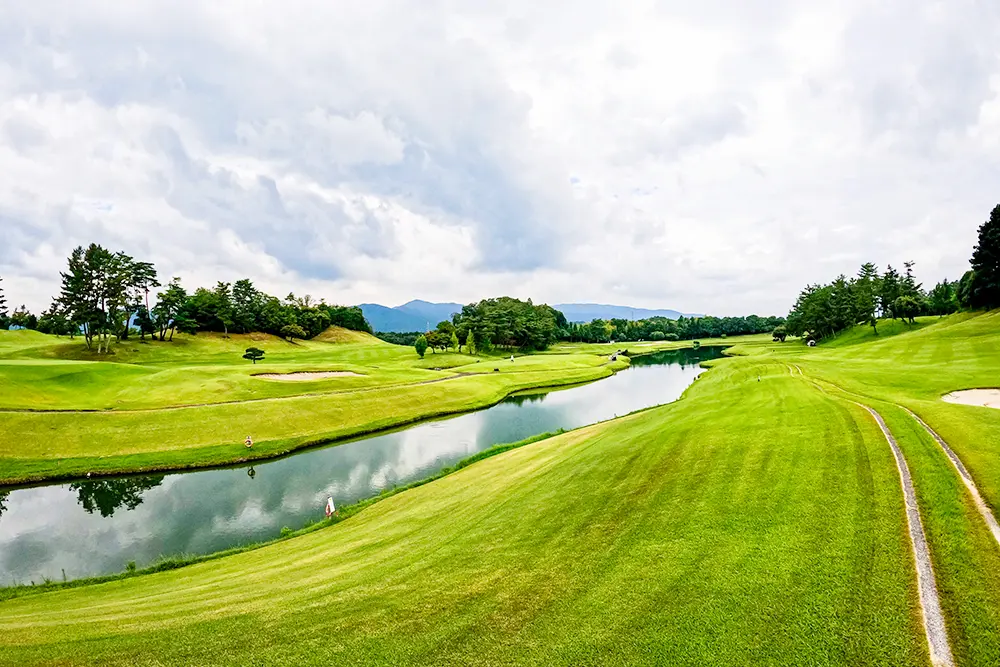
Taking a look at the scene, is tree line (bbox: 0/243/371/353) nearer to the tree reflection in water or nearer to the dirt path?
the tree reflection in water

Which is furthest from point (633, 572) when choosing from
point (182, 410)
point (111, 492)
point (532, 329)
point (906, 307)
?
point (532, 329)

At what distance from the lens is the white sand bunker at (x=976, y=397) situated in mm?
20125

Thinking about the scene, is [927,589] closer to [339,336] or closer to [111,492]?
[111,492]

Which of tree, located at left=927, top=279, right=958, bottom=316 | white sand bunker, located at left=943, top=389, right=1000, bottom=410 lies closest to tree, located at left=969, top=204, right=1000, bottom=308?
tree, located at left=927, top=279, right=958, bottom=316

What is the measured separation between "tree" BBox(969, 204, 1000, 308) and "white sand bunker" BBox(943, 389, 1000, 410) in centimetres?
5571

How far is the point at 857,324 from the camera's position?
316 ft

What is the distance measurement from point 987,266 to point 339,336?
131455 mm

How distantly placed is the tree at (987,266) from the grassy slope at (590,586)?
72178mm

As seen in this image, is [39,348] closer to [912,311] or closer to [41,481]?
[41,481]

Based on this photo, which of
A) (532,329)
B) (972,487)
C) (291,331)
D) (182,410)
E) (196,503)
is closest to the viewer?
(972,487)

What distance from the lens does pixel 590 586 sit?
7691 millimetres

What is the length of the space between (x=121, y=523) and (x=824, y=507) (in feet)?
90.5

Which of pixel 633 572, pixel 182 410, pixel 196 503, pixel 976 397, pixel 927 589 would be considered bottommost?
pixel 196 503

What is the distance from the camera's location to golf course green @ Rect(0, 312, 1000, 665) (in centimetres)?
607
